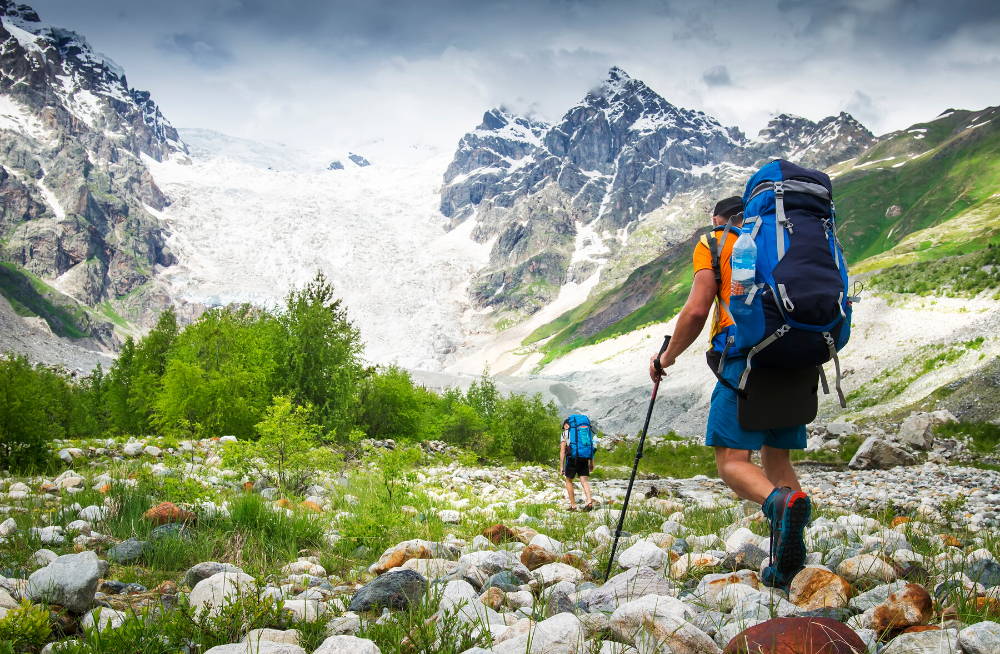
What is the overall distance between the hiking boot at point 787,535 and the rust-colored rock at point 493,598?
1.80 metres

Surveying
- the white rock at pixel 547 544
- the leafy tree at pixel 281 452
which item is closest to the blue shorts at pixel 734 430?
the white rock at pixel 547 544

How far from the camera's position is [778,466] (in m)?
4.61

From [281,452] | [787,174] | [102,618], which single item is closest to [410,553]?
[102,618]

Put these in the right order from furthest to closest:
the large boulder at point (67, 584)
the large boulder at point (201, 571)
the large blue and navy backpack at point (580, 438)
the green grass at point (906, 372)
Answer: the green grass at point (906, 372) → the large blue and navy backpack at point (580, 438) → the large boulder at point (201, 571) → the large boulder at point (67, 584)

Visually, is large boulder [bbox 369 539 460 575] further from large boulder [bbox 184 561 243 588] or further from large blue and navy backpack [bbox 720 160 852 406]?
large blue and navy backpack [bbox 720 160 852 406]

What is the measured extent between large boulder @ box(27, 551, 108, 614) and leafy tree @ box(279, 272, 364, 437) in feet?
55.9

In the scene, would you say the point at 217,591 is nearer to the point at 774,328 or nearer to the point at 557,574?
the point at 557,574

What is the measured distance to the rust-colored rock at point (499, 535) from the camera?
5.82 m

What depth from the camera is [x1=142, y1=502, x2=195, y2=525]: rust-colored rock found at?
499cm

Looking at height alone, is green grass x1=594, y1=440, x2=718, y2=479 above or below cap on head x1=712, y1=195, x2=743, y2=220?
below

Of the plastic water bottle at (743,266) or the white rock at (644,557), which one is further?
the white rock at (644,557)

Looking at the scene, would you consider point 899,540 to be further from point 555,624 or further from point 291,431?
point 291,431

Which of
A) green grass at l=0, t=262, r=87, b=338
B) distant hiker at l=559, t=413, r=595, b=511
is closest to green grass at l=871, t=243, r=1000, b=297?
distant hiker at l=559, t=413, r=595, b=511

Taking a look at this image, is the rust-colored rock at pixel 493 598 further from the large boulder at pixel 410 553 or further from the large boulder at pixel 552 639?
the large boulder at pixel 410 553
